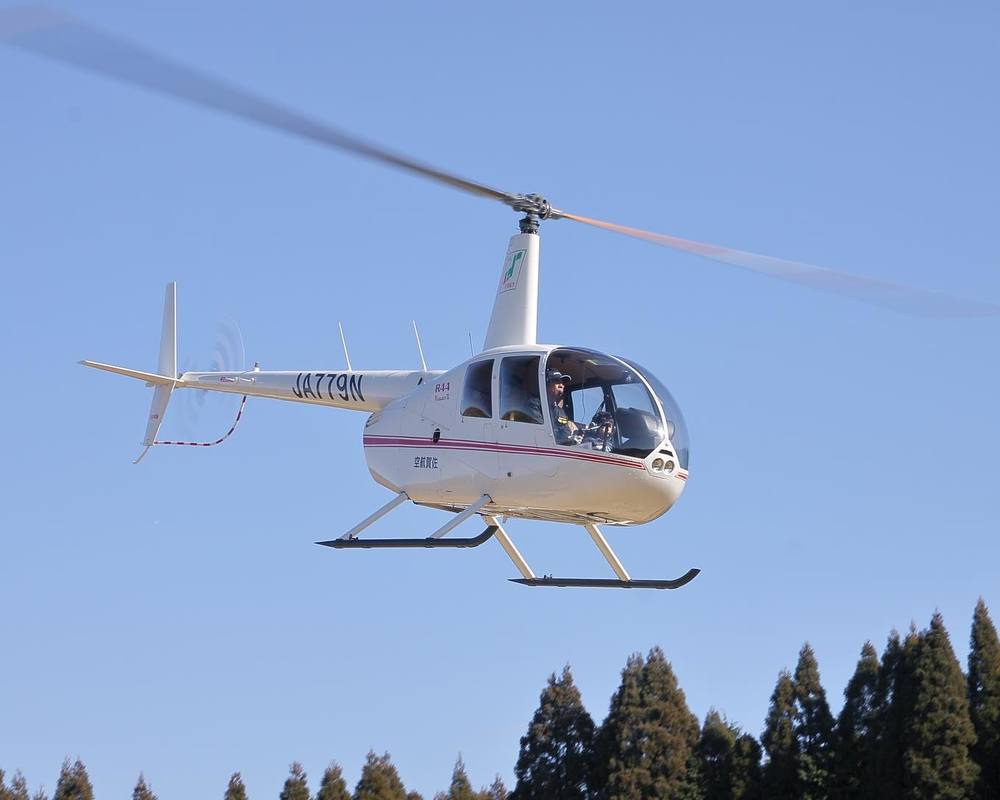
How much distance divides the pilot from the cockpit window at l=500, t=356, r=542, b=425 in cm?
22

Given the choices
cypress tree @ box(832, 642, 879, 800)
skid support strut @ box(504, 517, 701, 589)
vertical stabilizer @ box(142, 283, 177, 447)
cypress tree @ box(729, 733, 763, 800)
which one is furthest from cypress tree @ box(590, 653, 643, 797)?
skid support strut @ box(504, 517, 701, 589)

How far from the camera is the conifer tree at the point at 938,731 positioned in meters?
53.2

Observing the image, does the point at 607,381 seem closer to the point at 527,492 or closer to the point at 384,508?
the point at 527,492

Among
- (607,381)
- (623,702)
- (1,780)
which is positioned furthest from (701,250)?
(1,780)

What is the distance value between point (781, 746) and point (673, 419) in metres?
34.3

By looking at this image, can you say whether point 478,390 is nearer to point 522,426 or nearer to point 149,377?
point 522,426

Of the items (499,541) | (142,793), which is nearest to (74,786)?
(142,793)

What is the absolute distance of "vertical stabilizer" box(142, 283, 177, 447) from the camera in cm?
3716

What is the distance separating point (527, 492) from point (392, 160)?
5.25 m

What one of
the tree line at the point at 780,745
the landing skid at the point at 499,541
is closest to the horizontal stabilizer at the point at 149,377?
the landing skid at the point at 499,541

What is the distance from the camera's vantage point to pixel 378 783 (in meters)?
58.5

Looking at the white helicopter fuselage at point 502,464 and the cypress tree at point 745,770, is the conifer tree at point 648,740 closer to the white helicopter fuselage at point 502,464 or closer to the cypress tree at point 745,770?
the cypress tree at point 745,770

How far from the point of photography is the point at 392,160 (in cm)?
2664

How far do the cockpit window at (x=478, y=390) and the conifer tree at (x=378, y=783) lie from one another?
3261 cm
